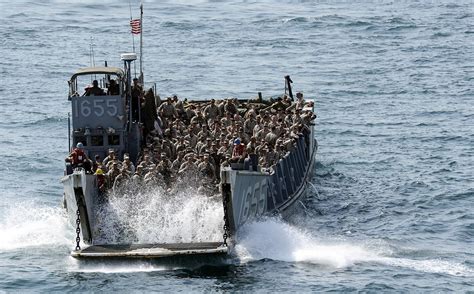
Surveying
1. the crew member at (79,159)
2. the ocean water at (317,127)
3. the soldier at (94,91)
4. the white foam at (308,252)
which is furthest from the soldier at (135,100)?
the white foam at (308,252)

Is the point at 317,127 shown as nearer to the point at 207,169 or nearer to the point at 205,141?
the point at 205,141

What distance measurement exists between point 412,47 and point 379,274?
54572mm

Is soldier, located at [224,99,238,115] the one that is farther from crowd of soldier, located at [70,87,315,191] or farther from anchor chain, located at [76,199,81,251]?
anchor chain, located at [76,199,81,251]

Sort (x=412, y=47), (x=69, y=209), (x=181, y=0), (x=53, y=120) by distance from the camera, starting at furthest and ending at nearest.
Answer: (x=181, y=0) → (x=412, y=47) → (x=53, y=120) → (x=69, y=209)

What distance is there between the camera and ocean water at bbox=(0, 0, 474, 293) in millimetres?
41281

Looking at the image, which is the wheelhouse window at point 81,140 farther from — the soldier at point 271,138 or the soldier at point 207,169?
the soldier at point 271,138

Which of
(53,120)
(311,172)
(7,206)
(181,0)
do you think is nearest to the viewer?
(7,206)

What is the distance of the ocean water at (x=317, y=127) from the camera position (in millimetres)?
41281

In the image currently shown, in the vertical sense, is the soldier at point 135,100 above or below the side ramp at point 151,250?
above

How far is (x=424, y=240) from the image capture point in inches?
1823

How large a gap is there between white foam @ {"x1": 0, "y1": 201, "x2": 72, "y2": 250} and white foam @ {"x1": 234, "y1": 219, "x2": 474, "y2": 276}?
6.17m

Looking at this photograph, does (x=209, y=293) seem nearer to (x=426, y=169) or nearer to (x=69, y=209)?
(x=69, y=209)

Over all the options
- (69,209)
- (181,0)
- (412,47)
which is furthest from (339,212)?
(181,0)

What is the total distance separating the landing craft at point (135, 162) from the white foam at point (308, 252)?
0.64 metres
